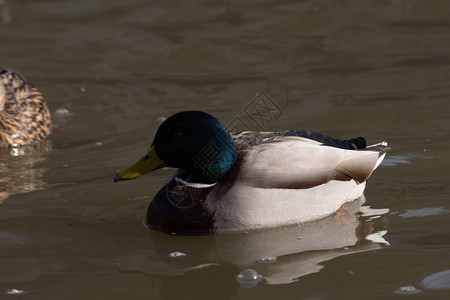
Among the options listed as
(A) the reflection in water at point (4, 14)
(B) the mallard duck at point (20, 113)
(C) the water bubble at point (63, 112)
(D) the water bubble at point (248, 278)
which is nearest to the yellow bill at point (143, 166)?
(D) the water bubble at point (248, 278)

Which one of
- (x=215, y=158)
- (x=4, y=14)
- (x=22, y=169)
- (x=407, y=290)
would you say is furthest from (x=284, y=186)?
(x=4, y=14)

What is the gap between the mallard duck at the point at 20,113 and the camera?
29.1ft

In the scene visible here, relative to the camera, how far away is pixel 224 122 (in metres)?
9.11

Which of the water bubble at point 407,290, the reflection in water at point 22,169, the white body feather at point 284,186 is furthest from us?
the reflection in water at point 22,169

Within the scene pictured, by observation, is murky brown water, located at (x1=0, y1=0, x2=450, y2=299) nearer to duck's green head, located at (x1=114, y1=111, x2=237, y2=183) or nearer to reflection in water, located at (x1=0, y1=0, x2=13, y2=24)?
reflection in water, located at (x1=0, y1=0, x2=13, y2=24)

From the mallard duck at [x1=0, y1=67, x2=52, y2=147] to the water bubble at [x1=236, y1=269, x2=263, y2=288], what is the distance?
167 inches

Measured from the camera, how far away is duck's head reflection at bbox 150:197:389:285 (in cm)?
541

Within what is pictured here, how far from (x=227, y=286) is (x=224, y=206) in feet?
3.17

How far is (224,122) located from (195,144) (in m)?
3.08

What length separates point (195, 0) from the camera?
13.5m

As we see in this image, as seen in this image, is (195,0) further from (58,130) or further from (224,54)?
(58,130)

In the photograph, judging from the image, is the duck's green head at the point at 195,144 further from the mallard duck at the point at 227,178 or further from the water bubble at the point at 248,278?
the water bubble at the point at 248,278

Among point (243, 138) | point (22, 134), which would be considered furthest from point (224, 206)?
point (22, 134)

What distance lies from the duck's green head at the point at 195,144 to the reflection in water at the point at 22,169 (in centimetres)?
144
